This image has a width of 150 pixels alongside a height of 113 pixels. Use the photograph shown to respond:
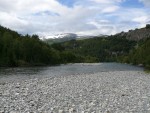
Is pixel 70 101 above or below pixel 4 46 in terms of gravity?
below

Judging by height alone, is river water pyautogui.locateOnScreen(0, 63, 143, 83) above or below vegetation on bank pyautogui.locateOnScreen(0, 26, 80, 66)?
below

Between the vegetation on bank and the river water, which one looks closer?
the river water

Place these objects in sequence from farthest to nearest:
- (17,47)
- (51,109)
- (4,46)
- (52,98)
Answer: (17,47), (4,46), (52,98), (51,109)

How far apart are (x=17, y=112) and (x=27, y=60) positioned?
12379 centimetres

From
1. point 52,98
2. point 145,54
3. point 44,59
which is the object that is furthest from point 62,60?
point 52,98

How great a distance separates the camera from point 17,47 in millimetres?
135250

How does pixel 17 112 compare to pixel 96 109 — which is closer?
pixel 17 112

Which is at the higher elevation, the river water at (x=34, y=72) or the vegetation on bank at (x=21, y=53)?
the vegetation on bank at (x=21, y=53)

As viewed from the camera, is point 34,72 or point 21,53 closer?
point 34,72

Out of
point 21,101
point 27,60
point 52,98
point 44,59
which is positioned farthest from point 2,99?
point 44,59

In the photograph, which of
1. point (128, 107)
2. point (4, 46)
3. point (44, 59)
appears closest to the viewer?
point (128, 107)

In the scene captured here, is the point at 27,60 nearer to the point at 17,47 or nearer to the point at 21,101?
the point at 17,47

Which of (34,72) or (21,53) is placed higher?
(21,53)

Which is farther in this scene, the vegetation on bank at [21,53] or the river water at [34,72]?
the vegetation on bank at [21,53]
